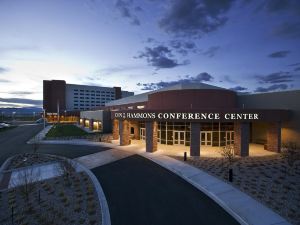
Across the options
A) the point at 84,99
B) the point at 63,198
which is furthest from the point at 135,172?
the point at 84,99

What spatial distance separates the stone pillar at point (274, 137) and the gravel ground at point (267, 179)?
2.83 metres

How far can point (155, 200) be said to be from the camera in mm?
15141

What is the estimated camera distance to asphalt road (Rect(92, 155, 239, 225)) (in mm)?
12641

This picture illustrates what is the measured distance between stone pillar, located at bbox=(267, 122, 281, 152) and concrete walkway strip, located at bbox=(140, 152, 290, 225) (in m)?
14.5

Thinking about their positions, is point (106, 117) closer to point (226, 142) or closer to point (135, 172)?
point (226, 142)

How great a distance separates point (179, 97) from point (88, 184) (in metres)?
22.6

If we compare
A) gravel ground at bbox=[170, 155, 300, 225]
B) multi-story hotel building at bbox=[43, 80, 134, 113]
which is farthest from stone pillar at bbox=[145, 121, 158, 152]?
multi-story hotel building at bbox=[43, 80, 134, 113]

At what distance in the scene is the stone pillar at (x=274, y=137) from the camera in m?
29.6

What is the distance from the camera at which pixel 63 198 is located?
15508mm

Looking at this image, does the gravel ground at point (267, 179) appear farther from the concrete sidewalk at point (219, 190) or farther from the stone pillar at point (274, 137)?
the stone pillar at point (274, 137)

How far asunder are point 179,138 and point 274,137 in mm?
13332

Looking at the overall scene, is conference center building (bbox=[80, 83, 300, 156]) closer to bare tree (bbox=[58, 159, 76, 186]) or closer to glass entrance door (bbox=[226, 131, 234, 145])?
glass entrance door (bbox=[226, 131, 234, 145])

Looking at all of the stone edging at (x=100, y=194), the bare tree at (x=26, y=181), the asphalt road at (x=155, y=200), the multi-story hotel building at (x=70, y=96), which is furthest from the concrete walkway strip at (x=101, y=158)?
the multi-story hotel building at (x=70, y=96)

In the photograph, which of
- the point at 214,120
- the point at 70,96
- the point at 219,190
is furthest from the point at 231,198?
the point at 70,96
